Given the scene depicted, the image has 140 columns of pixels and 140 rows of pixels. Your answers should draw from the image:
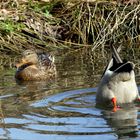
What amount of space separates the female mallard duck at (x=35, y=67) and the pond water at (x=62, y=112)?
19 cm

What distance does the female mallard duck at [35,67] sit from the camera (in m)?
10.2

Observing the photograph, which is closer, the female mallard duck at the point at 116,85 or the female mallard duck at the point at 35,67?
the female mallard duck at the point at 116,85

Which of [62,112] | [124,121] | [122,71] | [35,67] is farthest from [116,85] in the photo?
[35,67]

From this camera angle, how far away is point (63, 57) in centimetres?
1159

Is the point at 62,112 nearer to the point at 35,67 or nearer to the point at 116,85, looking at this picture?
the point at 116,85

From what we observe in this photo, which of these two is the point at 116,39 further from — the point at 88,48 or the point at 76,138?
the point at 76,138

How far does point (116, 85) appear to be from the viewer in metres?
7.47

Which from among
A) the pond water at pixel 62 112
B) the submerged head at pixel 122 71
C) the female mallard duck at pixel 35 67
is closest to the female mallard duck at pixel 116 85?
the submerged head at pixel 122 71

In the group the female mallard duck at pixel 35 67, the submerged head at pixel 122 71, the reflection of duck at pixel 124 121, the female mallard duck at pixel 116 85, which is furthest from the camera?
the female mallard duck at pixel 35 67

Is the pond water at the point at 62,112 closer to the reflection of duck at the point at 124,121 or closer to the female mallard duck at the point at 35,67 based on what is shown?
the reflection of duck at the point at 124,121

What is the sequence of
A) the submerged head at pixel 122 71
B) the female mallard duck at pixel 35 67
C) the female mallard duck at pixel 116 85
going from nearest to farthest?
the submerged head at pixel 122 71, the female mallard duck at pixel 116 85, the female mallard duck at pixel 35 67

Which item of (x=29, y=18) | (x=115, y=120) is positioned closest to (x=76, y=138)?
(x=115, y=120)

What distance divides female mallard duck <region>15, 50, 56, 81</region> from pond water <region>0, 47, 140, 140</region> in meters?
0.19

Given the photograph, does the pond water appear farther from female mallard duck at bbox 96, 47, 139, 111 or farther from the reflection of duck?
female mallard duck at bbox 96, 47, 139, 111
